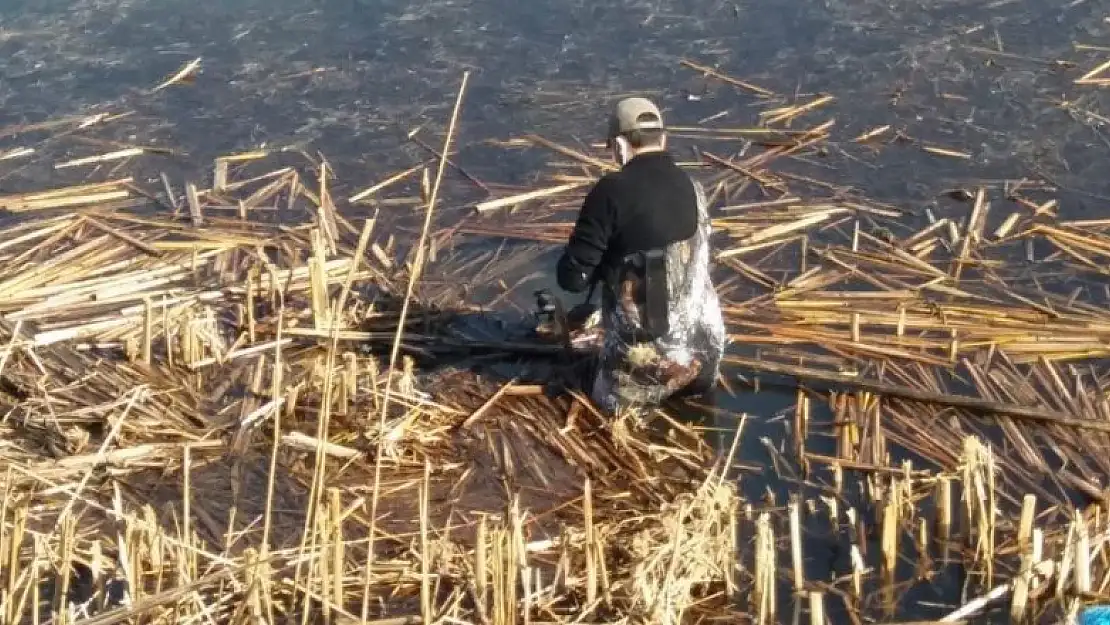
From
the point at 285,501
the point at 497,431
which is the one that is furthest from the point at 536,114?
the point at 285,501

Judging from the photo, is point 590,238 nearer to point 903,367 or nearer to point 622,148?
point 622,148

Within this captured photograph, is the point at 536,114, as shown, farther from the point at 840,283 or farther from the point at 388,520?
the point at 388,520

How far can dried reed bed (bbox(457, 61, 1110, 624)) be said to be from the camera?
208 inches

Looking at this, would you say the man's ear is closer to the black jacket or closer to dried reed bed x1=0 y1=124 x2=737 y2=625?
the black jacket

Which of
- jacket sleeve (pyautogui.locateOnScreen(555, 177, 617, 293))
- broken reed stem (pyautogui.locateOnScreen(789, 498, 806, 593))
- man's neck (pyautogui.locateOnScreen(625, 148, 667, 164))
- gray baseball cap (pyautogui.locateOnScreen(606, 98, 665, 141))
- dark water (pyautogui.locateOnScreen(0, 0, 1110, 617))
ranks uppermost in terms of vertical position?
gray baseball cap (pyautogui.locateOnScreen(606, 98, 665, 141))

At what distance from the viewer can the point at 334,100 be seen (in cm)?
977

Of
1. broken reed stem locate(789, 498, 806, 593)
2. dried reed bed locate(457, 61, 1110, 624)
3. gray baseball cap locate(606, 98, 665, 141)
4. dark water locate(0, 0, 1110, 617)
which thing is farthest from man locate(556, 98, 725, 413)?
dark water locate(0, 0, 1110, 617)

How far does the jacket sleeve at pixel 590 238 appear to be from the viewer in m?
5.95

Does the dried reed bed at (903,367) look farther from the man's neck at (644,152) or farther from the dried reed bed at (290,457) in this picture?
the man's neck at (644,152)

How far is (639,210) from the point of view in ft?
19.5

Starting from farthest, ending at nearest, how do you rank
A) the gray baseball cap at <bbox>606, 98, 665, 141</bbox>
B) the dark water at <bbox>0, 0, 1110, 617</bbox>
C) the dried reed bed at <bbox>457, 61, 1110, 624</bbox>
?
the dark water at <bbox>0, 0, 1110, 617</bbox>
the gray baseball cap at <bbox>606, 98, 665, 141</bbox>
the dried reed bed at <bbox>457, 61, 1110, 624</bbox>

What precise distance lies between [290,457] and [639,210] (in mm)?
1795

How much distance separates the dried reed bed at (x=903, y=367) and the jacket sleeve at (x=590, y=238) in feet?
3.25

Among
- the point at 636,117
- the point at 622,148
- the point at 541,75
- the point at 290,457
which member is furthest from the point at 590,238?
the point at 541,75
